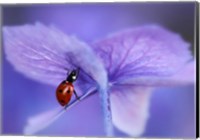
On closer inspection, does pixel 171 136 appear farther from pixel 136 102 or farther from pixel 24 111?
pixel 24 111

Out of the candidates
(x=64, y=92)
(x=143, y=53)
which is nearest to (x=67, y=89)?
(x=64, y=92)

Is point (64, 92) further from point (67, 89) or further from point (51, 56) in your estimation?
point (51, 56)

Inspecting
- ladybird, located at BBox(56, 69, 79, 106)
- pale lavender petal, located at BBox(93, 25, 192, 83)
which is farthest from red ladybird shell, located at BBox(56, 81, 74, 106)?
pale lavender petal, located at BBox(93, 25, 192, 83)

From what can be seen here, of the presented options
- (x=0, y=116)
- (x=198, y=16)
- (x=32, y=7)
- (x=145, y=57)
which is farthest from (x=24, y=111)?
(x=198, y=16)

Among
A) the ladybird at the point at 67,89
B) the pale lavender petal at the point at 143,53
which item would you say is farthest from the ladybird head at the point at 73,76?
the pale lavender petal at the point at 143,53

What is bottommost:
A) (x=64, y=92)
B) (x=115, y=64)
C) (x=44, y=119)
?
(x=44, y=119)

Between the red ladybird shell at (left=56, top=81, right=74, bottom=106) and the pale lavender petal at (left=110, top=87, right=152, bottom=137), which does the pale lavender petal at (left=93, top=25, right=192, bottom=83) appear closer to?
the pale lavender petal at (left=110, top=87, right=152, bottom=137)

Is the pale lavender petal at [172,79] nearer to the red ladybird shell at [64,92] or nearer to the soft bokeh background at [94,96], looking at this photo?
the soft bokeh background at [94,96]
